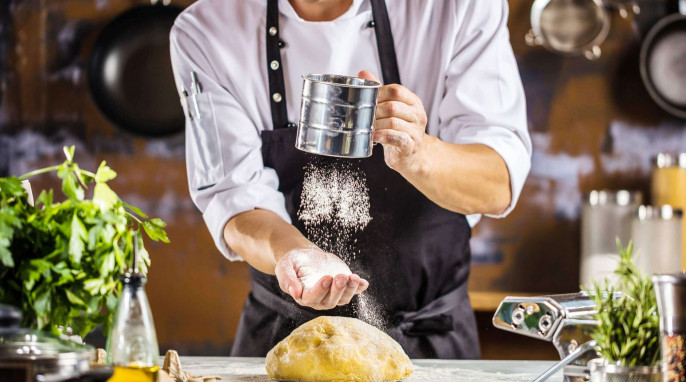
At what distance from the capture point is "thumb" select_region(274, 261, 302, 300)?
178cm

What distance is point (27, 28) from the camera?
2.78m

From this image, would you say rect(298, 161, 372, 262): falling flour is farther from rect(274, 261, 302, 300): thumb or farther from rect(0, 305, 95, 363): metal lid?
rect(0, 305, 95, 363): metal lid

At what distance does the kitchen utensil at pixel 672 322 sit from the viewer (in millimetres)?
1032

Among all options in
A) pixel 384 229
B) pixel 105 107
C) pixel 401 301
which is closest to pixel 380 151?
pixel 384 229

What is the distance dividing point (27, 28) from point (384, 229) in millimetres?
1474

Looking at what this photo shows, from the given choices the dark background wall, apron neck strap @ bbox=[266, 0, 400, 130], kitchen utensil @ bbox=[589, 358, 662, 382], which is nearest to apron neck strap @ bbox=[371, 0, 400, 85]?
apron neck strap @ bbox=[266, 0, 400, 130]

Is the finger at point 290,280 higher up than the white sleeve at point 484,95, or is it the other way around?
the white sleeve at point 484,95

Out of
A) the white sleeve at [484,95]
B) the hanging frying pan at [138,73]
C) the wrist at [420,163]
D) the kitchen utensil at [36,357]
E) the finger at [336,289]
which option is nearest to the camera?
the kitchen utensil at [36,357]

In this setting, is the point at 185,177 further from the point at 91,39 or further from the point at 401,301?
the point at 401,301

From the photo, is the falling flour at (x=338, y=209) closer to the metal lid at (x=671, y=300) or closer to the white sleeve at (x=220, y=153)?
the white sleeve at (x=220, y=153)

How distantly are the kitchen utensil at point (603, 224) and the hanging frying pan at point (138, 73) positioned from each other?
1434 mm

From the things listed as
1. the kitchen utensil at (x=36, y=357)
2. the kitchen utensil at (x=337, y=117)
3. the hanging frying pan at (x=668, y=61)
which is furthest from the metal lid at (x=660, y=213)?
the kitchen utensil at (x=36, y=357)

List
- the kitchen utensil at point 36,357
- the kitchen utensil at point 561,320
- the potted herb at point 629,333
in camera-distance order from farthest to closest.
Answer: the kitchen utensil at point 561,320
the potted herb at point 629,333
the kitchen utensil at point 36,357

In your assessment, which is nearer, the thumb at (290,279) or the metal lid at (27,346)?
the metal lid at (27,346)
